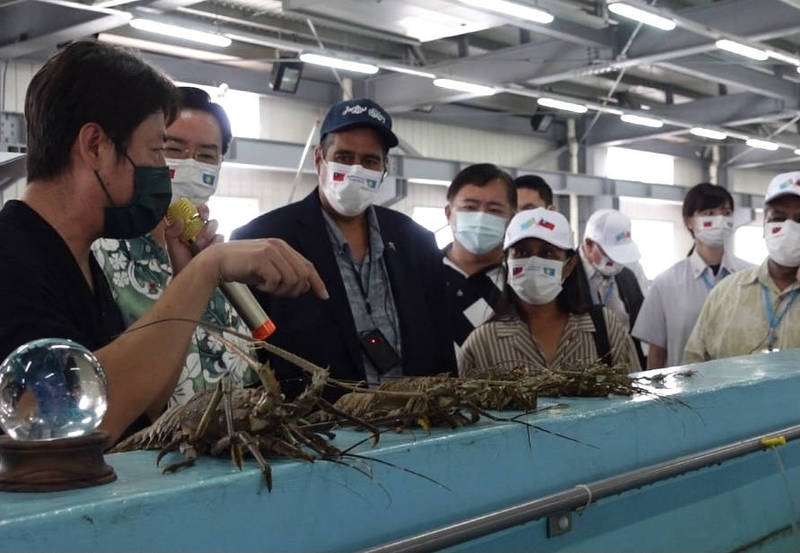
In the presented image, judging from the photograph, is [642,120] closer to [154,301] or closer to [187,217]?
[187,217]

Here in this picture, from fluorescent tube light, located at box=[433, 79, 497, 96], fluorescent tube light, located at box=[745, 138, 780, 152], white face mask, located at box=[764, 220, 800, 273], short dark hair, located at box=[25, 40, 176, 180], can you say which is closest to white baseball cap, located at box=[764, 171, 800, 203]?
white face mask, located at box=[764, 220, 800, 273]

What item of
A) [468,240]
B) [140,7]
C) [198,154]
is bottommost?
[468,240]

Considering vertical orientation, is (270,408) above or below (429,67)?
below

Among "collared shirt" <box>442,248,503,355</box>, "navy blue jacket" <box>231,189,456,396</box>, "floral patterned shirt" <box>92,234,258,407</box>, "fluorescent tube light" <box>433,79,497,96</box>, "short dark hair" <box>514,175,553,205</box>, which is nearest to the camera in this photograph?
"floral patterned shirt" <box>92,234,258,407</box>

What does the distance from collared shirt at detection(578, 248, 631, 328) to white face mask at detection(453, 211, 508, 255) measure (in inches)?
30.9

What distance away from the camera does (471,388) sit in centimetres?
183

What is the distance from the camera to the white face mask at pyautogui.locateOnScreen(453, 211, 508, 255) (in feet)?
13.8

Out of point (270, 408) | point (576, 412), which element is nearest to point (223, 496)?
point (270, 408)

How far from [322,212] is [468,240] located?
1.36 meters

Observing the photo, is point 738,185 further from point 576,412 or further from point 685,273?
point 576,412

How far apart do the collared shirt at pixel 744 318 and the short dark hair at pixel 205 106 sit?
1.96 m

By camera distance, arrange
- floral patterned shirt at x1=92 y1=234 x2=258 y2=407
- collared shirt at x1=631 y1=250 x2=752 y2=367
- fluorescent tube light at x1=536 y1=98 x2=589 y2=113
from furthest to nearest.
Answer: fluorescent tube light at x1=536 y1=98 x2=589 y2=113 < collared shirt at x1=631 y1=250 x2=752 y2=367 < floral patterned shirt at x1=92 y1=234 x2=258 y2=407

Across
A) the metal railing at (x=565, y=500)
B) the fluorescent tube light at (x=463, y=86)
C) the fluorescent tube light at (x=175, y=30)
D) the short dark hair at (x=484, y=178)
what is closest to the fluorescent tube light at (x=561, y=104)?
the fluorescent tube light at (x=463, y=86)

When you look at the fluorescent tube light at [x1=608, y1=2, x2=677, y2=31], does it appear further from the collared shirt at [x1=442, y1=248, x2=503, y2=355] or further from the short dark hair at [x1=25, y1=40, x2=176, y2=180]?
the short dark hair at [x1=25, y1=40, x2=176, y2=180]
